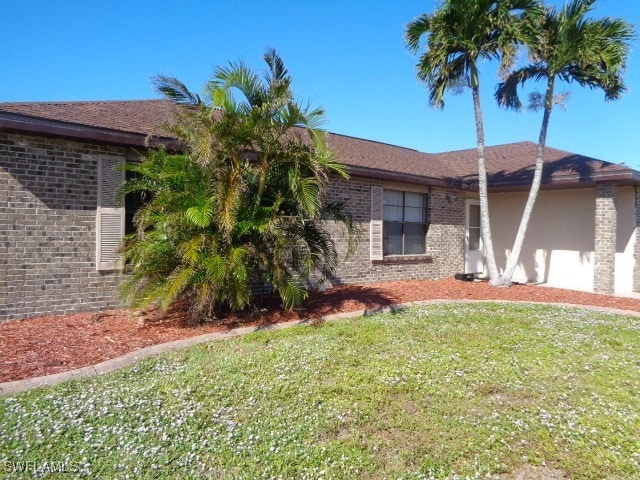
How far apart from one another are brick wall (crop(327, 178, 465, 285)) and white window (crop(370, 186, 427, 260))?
0.54 feet

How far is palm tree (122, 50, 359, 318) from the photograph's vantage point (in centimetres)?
640

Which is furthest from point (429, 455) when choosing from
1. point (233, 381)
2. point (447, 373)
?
point (233, 381)

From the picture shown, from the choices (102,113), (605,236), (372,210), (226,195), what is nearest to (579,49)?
(605,236)

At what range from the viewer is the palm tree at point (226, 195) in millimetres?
6398

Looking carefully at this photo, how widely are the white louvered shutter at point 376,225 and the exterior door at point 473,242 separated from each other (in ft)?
12.5

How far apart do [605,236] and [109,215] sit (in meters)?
11.0

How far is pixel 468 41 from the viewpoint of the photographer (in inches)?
409

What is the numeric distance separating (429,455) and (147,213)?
4.95m

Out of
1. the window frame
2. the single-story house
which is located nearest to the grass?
the single-story house

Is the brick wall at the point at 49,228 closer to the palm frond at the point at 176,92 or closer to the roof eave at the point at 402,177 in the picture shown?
the palm frond at the point at 176,92

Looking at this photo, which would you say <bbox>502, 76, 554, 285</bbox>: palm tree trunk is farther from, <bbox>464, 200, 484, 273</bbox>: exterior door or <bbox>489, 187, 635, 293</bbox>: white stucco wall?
<bbox>464, 200, 484, 273</bbox>: exterior door

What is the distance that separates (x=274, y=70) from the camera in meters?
7.00

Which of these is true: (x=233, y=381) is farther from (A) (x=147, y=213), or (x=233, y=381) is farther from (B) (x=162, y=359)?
(A) (x=147, y=213)

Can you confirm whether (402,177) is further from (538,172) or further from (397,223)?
(538,172)
